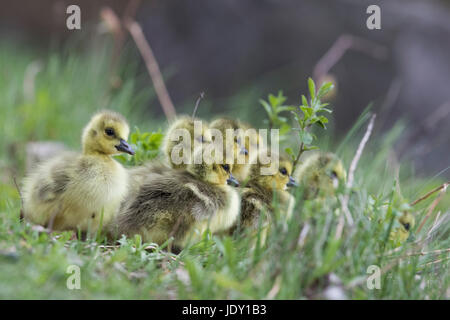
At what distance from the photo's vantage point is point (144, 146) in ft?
10.5

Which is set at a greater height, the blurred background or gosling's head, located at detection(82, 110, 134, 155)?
the blurred background

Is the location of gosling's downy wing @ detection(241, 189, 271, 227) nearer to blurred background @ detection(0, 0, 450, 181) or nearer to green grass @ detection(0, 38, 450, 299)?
green grass @ detection(0, 38, 450, 299)

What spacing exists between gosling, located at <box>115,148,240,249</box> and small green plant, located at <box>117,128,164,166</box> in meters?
0.50

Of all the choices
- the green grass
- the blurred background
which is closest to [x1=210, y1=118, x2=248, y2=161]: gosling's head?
the green grass

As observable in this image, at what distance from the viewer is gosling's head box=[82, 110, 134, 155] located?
8.93ft

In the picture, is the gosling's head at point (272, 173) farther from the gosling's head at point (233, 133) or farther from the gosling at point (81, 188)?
the gosling at point (81, 188)

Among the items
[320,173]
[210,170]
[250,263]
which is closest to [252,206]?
[210,170]

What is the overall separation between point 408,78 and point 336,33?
42.9 inches

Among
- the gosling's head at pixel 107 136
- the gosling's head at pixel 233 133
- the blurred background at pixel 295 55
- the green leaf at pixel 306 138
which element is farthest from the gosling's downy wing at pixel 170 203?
the blurred background at pixel 295 55

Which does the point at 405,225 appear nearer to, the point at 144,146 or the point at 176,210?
the point at 176,210

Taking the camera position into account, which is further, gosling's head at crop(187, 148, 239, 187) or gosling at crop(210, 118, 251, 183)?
gosling at crop(210, 118, 251, 183)

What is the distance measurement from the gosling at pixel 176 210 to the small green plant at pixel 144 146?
495mm

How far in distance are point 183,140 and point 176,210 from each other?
1.87ft

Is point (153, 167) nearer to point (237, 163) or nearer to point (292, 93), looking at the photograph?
point (237, 163)
